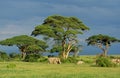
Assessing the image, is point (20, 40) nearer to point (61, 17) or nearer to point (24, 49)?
point (24, 49)

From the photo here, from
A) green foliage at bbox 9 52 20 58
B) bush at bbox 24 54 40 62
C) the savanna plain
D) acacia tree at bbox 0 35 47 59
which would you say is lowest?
the savanna plain

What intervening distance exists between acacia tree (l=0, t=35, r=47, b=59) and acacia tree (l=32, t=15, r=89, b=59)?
2220 mm

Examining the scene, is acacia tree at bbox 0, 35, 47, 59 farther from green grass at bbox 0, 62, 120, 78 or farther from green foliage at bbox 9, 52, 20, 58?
green grass at bbox 0, 62, 120, 78

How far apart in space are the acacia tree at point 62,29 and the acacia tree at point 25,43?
2220 mm

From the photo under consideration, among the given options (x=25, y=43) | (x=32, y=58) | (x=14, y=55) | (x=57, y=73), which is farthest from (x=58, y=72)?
(x=14, y=55)

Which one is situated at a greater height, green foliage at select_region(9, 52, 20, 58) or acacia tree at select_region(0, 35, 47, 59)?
acacia tree at select_region(0, 35, 47, 59)

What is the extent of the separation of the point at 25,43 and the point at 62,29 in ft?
24.2

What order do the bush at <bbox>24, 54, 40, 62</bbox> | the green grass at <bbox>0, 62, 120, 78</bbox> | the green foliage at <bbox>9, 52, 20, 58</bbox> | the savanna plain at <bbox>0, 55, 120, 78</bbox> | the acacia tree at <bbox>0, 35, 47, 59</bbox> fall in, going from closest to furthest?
the green grass at <bbox>0, 62, 120, 78</bbox> → the savanna plain at <bbox>0, 55, 120, 78</bbox> → the bush at <bbox>24, 54, 40, 62</bbox> → the acacia tree at <bbox>0, 35, 47, 59</bbox> → the green foliage at <bbox>9, 52, 20, 58</bbox>

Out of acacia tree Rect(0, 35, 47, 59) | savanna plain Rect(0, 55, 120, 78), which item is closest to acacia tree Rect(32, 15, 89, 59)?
acacia tree Rect(0, 35, 47, 59)

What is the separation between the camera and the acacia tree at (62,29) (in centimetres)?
5900

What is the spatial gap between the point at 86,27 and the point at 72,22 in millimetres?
2675

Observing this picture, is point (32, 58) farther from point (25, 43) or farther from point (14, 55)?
point (14, 55)

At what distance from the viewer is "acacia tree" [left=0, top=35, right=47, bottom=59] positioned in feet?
203

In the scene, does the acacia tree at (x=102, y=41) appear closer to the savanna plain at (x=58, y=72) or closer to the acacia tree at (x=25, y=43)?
the acacia tree at (x=25, y=43)
